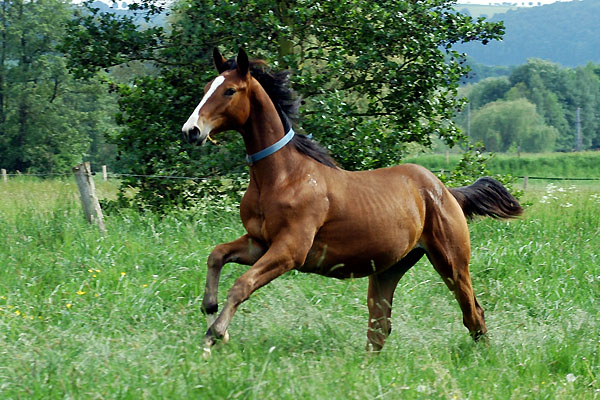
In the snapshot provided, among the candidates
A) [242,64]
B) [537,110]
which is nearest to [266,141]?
[242,64]

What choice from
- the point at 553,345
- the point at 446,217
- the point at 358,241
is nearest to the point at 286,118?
the point at 358,241

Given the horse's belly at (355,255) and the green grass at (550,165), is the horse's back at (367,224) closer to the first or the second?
the horse's belly at (355,255)

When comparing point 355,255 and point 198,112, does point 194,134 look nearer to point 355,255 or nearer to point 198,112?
point 198,112

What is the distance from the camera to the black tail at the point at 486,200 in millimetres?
6477

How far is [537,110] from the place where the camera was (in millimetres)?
100750

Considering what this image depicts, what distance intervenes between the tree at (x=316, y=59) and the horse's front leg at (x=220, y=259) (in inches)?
196

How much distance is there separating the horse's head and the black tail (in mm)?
2289

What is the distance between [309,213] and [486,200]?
83.8 inches

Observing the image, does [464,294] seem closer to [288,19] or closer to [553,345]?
[553,345]

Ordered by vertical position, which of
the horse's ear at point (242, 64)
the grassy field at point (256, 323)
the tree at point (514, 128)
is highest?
the horse's ear at point (242, 64)

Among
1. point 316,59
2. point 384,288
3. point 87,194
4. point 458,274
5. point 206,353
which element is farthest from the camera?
point 316,59

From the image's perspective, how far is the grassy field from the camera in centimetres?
388

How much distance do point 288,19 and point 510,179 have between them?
160 inches

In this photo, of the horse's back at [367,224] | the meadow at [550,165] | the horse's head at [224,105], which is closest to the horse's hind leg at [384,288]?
the horse's back at [367,224]
